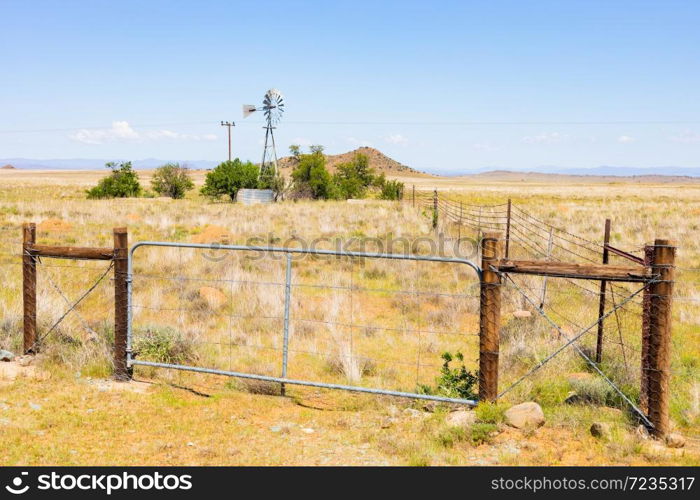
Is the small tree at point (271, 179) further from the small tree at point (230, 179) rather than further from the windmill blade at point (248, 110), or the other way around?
the windmill blade at point (248, 110)

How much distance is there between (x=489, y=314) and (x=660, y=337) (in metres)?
1.63

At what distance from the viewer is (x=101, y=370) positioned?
24.0 ft

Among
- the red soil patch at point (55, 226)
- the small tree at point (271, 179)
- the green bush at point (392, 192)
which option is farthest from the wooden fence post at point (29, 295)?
the green bush at point (392, 192)

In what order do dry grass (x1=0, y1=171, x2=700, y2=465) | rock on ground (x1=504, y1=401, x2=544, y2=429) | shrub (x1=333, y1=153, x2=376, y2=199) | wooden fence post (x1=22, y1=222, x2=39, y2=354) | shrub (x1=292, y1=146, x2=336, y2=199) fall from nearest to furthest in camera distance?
1. dry grass (x1=0, y1=171, x2=700, y2=465)
2. rock on ground (x1=504, y1=401, x2=544, y2=429)
3. wooden fence post (x1=22, y1=222, x2=39, y2=354)
4. shrub (x1=292, y1=146, x2=336, y2=199)
5. shrub (x1=333, y1=153, x2=376, y2=199)

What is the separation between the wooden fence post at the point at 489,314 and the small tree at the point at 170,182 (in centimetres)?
4184

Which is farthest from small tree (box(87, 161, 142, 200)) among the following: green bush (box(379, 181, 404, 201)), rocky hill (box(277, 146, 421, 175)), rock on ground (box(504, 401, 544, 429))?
rocky hill (box(277, 146, 421, 175))

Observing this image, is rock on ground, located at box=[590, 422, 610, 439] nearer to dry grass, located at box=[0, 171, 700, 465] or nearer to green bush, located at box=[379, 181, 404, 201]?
dry grass, located at box=[0, 171, 700, 465]

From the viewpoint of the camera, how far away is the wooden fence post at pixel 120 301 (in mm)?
7020

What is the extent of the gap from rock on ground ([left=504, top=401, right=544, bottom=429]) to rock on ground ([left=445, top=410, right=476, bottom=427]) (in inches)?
14.0

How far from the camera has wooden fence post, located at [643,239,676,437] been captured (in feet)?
18.1

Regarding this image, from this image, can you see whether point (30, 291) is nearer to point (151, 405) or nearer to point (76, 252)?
point (76, 252)

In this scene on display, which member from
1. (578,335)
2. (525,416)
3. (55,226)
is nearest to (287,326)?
(525,416)

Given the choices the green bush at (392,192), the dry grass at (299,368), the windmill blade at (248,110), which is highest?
the windmill blade at (248,110)

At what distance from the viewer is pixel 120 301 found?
706 cm
